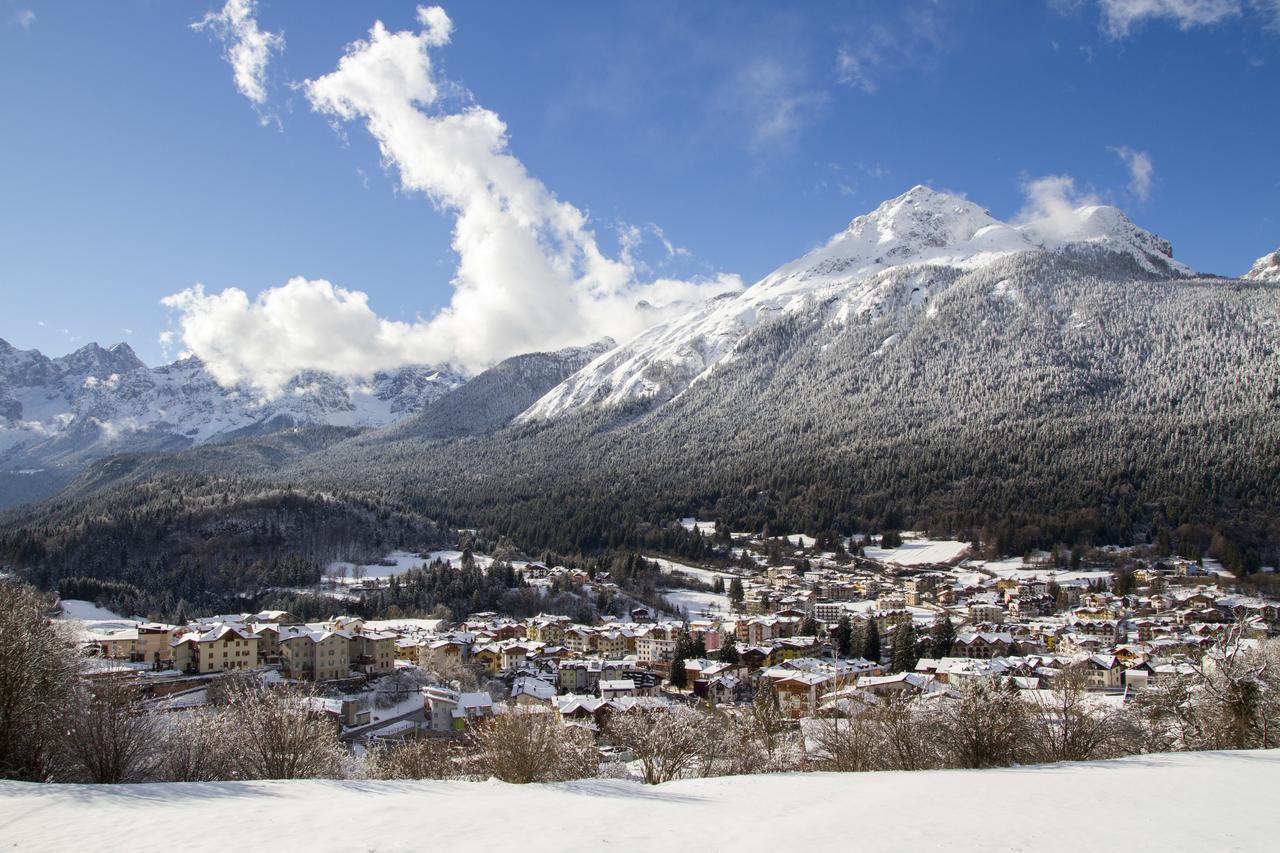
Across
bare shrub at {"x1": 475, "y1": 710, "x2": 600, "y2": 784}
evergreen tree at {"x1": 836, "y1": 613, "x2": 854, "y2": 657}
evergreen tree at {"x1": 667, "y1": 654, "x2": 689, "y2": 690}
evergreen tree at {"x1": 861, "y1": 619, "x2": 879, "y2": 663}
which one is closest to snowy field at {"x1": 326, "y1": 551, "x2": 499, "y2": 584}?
evergreen tree at {"x1": 836, "y1": 613, "x2": 854, "y2": 657}

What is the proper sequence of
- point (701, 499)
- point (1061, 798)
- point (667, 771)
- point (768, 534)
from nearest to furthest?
point (1061, 798) → point (667, 771) → point (768, 534) → point (701, 499)

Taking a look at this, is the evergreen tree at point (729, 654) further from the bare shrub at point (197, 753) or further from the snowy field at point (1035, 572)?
the snowy field at point (1035, 572)

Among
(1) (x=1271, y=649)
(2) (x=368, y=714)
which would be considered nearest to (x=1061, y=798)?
(1) (x=1271, y=649)

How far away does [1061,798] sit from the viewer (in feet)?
56.8

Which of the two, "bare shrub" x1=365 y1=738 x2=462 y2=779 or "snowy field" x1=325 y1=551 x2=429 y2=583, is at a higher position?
"snowy field" x1=325 y1=551 x2=429 y2=583

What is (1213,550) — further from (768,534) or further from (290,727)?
(290,727)

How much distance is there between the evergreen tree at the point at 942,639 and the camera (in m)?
79.2

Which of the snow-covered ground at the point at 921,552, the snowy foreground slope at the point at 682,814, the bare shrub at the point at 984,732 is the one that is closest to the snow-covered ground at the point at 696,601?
the snow-covered ground at the point at 921,552

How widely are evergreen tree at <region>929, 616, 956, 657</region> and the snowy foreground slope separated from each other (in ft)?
201

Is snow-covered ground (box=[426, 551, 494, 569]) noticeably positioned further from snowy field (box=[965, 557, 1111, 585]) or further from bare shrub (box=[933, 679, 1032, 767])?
bare shrub (box=[933, 679, 1032, 767])

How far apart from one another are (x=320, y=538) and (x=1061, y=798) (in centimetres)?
15282

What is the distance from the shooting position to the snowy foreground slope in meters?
13.5

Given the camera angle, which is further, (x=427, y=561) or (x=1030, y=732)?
(x=427, y=561)

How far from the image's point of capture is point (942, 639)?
80250 millimetres
